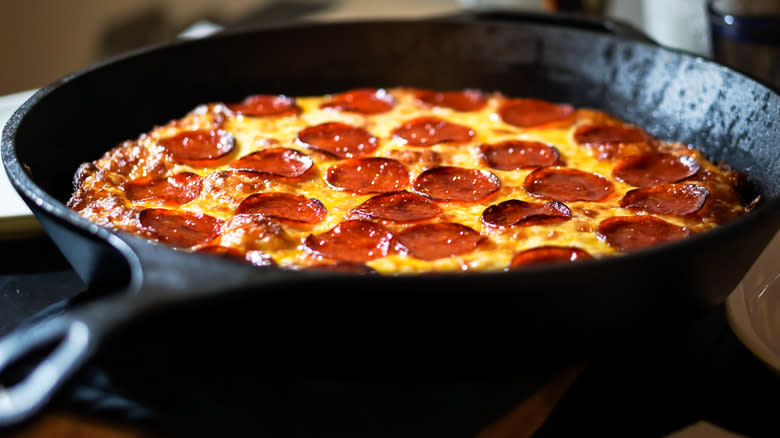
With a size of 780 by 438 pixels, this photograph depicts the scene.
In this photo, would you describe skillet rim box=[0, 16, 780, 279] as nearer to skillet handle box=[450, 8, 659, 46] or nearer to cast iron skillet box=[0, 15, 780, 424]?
cast iron skillet box=[0, 15, 780, 424]

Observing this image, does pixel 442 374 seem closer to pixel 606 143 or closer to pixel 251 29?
pixel 606 143

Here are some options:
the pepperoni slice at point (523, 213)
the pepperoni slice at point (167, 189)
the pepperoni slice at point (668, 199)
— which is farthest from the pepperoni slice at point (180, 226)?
the pepperoni slice at point (668, 199)

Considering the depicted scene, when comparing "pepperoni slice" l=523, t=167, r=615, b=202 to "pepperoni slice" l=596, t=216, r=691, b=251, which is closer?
"pepperoni slice" l=596, t=216, r=691, b=251

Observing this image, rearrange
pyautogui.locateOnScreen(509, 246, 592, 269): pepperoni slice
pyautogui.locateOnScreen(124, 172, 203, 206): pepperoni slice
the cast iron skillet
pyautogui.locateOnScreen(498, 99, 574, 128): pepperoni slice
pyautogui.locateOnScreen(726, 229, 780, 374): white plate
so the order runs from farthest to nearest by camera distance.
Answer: pyautogui.locateOnScreen(498, 99, 574, 128): pepperoni slice → pyautogui.locateOnScreen(124, 172, 203, 206): pepperoni slice → pyautogui.locateOnScreen(509, 246, 592, 269): pepperoni slice → pyautogui.locateOnScreen(726, 229, 780, 374): white plate → the cast iron skillet

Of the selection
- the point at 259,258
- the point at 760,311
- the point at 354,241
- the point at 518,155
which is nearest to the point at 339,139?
the point at 518,155

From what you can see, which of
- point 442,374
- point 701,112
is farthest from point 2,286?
point 701,112

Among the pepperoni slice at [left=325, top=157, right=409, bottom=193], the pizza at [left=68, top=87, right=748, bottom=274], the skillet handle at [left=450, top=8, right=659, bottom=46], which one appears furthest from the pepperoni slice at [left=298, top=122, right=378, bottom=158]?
the skillet handle at [left=450, top=8, right=659, bottom=46]
